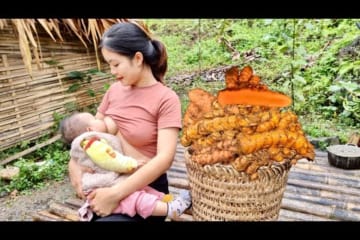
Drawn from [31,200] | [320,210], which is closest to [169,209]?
[320,210]

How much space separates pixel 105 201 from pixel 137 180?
131mm

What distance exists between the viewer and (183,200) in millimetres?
1496

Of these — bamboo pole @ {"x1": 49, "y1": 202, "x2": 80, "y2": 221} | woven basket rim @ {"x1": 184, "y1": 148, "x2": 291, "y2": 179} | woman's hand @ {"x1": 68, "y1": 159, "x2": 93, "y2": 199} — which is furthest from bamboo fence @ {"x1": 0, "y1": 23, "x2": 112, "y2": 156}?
woven basket rim @ {"x1": 184, "y1": 148, "x2": 291, "y2": 179}

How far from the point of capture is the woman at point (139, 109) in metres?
1.37

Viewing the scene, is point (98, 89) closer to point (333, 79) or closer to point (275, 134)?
point (333, 79)

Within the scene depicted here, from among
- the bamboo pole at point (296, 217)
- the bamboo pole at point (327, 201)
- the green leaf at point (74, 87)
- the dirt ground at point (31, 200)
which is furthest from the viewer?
the green leaf at point (74, 87)

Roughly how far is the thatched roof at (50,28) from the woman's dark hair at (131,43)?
2189 millimetres

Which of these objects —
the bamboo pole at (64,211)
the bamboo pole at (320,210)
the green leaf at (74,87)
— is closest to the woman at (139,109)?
the bamboo pole at (64,211)

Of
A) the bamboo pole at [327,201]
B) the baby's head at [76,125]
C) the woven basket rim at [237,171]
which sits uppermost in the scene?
the baby's head at [76,125]

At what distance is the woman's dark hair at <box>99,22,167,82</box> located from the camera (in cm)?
136

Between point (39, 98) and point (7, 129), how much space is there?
516mm

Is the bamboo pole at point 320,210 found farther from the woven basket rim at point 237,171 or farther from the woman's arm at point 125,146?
the woman's arm at point 125,146

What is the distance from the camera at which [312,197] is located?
2.52 meters
